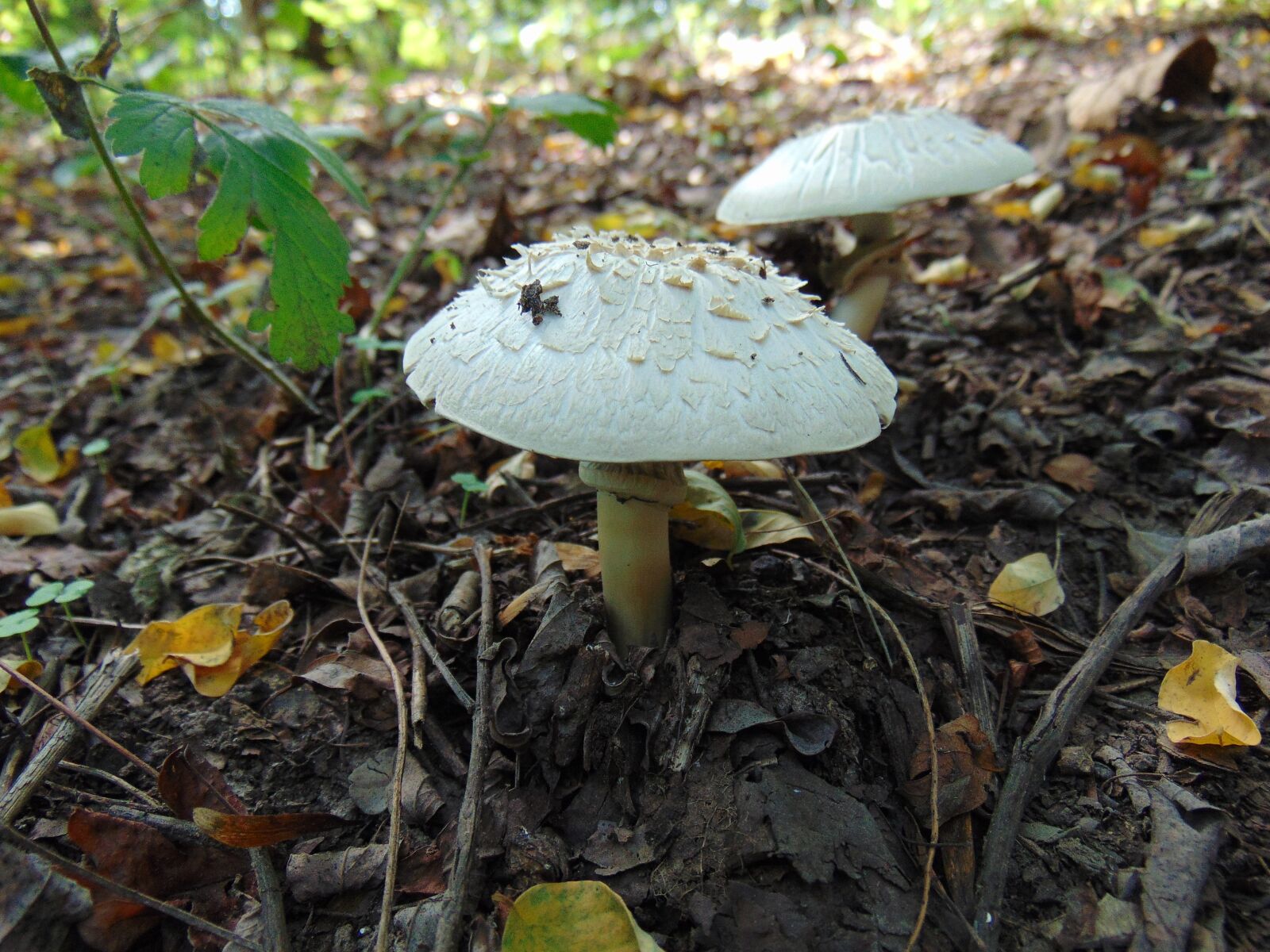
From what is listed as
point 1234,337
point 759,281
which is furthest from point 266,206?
point 1234,337

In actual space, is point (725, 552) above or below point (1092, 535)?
above

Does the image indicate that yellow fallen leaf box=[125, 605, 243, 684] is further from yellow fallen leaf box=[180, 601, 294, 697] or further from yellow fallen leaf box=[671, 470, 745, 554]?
yellow fallen leaf box=[671, 470, 745, 554]

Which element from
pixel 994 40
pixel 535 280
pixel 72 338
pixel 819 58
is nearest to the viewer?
pixel 535 280

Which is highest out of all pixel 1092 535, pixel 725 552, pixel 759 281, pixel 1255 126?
pixel 759 281

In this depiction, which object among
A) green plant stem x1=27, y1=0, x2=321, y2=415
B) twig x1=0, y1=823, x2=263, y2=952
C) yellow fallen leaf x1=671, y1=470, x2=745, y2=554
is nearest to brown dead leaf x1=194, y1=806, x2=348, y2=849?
twig x1=0, y1=823, x2=263, y2=952

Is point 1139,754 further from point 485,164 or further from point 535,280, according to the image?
point 485,164

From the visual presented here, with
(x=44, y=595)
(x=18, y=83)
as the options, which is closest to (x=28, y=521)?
(x=44, y=595)
